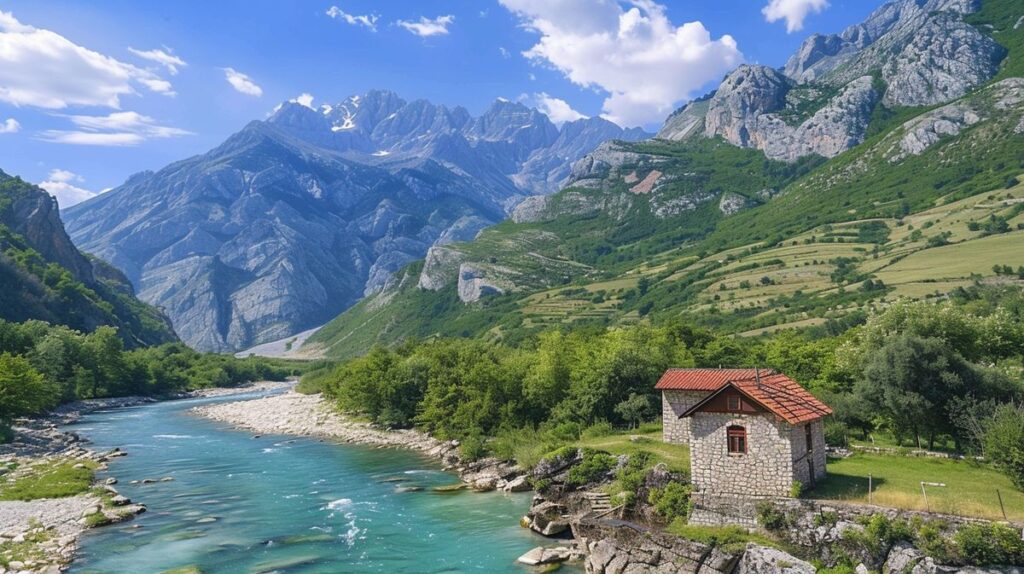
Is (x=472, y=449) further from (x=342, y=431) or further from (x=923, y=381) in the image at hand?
(x=923, y=381)

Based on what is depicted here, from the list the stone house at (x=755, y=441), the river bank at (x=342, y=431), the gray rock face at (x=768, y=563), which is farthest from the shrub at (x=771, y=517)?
the river bank at (x=342, y=431)

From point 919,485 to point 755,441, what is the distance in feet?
22.7

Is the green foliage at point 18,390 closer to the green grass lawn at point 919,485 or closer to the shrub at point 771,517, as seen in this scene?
the shrub at point 771,517

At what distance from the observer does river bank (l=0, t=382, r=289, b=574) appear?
28016mm

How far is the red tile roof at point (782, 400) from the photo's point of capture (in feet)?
86.1

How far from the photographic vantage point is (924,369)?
34500mm

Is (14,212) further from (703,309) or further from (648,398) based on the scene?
(648,398)

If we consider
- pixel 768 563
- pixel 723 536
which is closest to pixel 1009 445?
pixel 768 563

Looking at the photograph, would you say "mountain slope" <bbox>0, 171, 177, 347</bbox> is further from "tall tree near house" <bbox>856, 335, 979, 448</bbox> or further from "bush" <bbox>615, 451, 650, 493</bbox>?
"tall tree near house" <bbox>856, 335, 979, 448</bbox>

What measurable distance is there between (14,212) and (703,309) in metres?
198

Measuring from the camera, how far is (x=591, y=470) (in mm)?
35312

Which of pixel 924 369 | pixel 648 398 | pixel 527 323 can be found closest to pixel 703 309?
pixel 527 323

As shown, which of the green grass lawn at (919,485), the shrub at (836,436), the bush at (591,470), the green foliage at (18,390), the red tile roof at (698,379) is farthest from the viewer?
the green foliage at (18,390)

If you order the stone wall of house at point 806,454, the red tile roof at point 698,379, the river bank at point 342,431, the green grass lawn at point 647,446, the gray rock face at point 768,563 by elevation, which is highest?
the red tile roof at point 698,379
